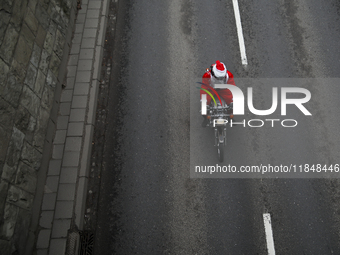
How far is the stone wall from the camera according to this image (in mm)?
5922

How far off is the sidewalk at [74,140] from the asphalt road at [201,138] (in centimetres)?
36

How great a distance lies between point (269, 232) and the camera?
7.05 metres

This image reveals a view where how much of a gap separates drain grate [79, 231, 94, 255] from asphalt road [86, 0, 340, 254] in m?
0.14

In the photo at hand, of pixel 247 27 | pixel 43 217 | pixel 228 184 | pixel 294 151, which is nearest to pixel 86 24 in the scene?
pixel 247 27

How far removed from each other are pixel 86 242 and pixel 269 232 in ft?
14.5

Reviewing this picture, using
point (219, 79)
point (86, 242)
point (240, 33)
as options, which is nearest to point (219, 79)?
point (219, 79)

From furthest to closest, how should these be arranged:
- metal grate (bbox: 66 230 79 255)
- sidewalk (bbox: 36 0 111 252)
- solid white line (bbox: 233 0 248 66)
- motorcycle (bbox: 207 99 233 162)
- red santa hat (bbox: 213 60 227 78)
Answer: solid white line (bbox: 233 0 248 66) < motorcycle (bbox: 207 99 233 162) < sidewalk (bbox: 36 0 111 252) < metal grate (bbox: 66 230 79 255) < red santa hat (bbox: 213 60 227 78)

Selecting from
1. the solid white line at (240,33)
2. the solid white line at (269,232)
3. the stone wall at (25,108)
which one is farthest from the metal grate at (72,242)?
the solid white line at (240,33)

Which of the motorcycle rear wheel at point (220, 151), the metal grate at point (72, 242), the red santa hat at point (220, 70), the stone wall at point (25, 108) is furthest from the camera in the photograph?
the motorcycle rear wheel at point (220, 151)

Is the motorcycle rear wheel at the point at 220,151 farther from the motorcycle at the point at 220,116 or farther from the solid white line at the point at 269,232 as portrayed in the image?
the solid white line at the point at 269,232

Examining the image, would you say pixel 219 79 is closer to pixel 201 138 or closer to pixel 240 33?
A: pixel 201 138

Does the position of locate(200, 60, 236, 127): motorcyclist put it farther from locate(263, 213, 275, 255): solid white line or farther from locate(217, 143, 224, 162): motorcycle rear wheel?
locate(263, 213, 275, 255): solid white line

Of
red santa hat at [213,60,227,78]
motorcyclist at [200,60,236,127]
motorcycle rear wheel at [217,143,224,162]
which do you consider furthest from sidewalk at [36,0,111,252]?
red santa hat at [213,60,227,78]

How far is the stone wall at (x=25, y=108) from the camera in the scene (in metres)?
5.92
